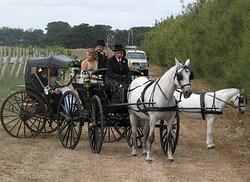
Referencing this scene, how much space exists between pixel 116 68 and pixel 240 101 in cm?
272

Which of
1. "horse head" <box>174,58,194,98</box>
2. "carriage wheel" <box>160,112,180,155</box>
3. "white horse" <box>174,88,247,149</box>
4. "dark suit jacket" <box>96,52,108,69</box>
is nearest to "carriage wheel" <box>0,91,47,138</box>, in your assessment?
"dark suit jacket" <box>96,52,108,69</box>

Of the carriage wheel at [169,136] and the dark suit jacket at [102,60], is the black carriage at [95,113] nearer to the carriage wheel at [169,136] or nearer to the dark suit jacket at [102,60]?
the carriage wheel at [169,136]

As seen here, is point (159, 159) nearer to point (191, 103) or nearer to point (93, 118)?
point (93, 118)

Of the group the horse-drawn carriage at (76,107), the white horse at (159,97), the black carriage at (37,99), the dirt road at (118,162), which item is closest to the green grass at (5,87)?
the black carriage at (37,99)

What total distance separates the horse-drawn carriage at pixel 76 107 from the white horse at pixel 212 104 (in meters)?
0.81

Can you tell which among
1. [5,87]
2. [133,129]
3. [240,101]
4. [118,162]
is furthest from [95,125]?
[5,87]

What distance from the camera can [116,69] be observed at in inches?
457

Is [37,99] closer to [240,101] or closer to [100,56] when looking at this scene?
[100,56]

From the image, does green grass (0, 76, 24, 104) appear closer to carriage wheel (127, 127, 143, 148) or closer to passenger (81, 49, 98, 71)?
passenger (81, 49, 98, 71)

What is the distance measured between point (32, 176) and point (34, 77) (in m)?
5.19

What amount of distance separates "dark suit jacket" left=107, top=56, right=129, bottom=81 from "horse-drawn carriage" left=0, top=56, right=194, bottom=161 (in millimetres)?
211

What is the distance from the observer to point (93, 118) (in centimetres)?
1151

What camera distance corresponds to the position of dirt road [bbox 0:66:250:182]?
29.9ft

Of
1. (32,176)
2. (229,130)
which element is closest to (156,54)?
(229,130)
